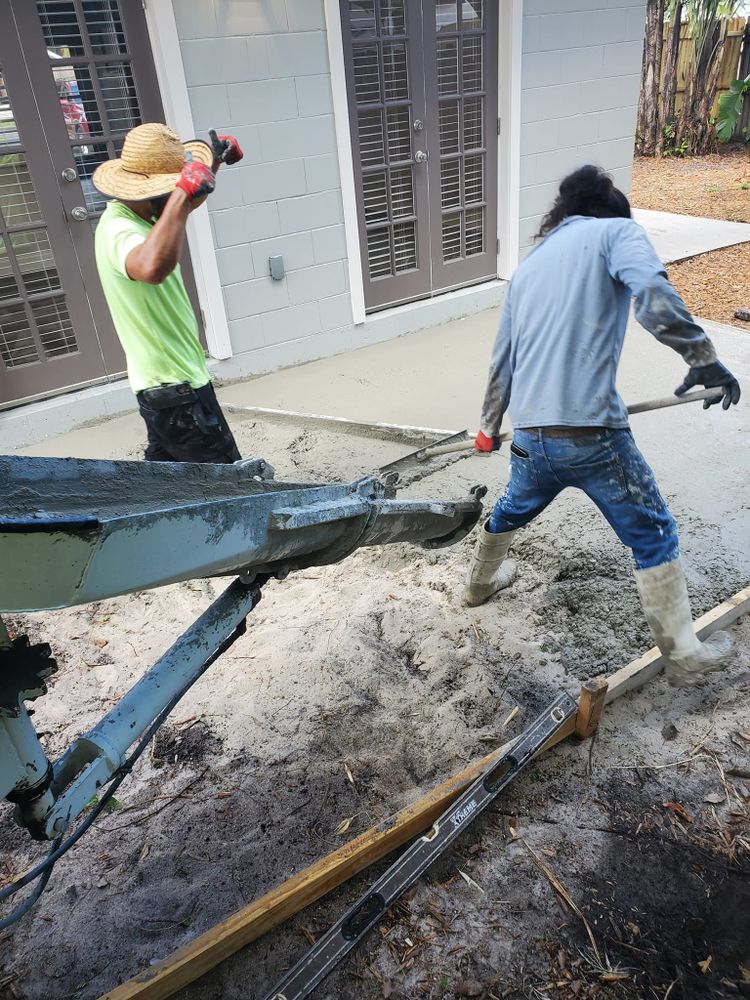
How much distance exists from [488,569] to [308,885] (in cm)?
156

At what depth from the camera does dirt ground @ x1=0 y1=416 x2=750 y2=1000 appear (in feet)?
6.61

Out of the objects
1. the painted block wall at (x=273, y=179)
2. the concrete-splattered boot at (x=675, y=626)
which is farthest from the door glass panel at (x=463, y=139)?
the concrete-splattered boot at (x=675, y=626)

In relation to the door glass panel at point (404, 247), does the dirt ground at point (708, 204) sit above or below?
below

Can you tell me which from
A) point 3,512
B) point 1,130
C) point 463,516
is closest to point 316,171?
point 1,130

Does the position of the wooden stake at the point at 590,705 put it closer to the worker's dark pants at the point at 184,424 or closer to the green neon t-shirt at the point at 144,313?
the worker's dark pants at the point at 184,424

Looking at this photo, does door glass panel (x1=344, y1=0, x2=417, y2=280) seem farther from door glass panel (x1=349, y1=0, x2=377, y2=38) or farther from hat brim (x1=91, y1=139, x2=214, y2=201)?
hat brim (x1=91, y1=139, x2=214, y2=201)

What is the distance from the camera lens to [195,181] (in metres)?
2.81

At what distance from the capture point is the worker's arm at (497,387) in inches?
112

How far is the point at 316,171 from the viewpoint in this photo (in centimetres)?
573

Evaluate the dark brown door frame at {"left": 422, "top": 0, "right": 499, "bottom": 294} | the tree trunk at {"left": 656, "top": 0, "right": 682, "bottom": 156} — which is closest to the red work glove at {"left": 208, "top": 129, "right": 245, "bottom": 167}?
the dark brown door frame at {"left": 422, "top": 0, "right": 499, "bottom": 294}

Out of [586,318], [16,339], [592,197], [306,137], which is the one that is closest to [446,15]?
[306,137]

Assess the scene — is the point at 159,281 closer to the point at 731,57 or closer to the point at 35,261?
the point at 35,261

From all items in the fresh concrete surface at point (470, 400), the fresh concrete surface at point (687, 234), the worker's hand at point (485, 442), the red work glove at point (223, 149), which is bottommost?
the fresh concrete surface at point (470, 400)

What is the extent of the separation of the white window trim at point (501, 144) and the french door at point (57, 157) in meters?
1.37
